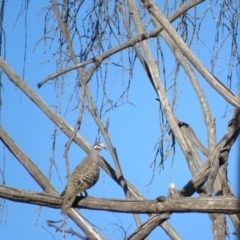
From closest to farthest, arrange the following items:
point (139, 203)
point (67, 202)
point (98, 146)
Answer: point (139, 203) < point (67, 202) < point (98, 146)

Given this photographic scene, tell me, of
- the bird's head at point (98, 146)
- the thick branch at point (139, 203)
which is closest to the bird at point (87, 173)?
the bird's head at point (98, 146)

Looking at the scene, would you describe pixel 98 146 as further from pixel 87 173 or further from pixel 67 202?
pixel 67 202

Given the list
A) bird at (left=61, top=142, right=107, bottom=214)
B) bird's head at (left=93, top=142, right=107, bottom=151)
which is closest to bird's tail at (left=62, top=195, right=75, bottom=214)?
bird at (left=61, top=142, right=107, bottom=214)

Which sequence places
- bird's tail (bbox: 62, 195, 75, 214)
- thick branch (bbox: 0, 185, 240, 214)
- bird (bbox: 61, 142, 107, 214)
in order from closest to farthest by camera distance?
thick branch (bbox: 0, 185, 240, 214) < bird's tail (bbox: 62, 195, 75, 214) < bird (bbox: 61, 142, 107, 214)

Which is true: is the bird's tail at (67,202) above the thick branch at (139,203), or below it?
above

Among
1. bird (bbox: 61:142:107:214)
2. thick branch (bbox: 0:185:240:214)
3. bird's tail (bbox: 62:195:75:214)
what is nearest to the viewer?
thick branch (bbox: 0:185:240:214)

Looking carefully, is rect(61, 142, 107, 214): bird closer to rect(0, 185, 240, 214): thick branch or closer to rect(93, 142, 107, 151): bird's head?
rect(93, 142, 107, 151): bird's head

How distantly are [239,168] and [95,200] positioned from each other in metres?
0.62

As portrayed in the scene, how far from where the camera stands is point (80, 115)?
265 centimetres

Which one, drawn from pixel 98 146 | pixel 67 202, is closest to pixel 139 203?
pixel 67 202

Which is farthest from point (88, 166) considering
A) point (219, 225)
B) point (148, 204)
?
point (148, 204)

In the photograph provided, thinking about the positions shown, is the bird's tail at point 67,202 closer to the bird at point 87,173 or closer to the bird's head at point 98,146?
the bird at point 87,173

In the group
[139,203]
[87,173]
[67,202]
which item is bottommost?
[139,203]

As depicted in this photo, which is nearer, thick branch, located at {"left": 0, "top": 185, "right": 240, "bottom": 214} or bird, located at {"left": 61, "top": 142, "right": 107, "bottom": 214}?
thick branch, located at {"left": 0, "top": 185, "right": 240, "bottom": 214}
